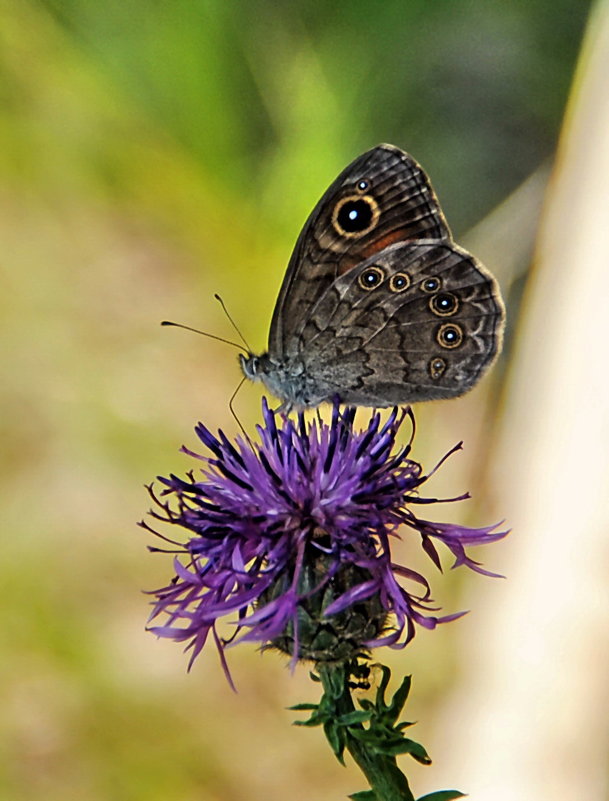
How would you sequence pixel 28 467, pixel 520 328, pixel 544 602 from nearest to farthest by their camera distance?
pixel 544 602 → pixel 28 467 → pixel 520 328

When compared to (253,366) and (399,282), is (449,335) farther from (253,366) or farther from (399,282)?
(253,366)

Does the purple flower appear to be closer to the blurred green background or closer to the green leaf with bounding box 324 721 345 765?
the green leaf with bounding box 324 721 345 765

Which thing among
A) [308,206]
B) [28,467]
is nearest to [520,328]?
[308,206]

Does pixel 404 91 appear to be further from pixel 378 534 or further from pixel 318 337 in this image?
pixel 378 534

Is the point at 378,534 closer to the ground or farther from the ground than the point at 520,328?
closer to the ground

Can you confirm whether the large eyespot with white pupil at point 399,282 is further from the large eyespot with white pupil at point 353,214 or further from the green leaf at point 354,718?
the green leaf at point 354,718

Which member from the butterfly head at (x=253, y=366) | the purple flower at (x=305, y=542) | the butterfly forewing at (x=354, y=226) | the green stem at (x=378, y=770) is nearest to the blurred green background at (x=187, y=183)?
the butterfly head at (x=253, y=366)

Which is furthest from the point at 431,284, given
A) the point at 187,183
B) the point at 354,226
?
the point at 187,183
